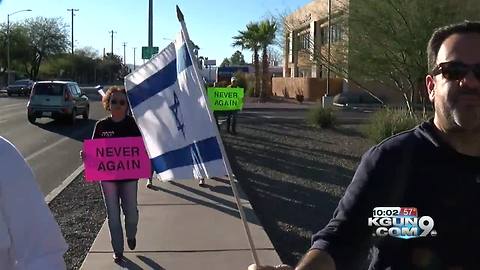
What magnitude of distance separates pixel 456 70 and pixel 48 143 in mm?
17911

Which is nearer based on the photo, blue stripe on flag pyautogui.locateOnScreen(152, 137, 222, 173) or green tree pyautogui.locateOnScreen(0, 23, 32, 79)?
blue stripe on flag pyautogui.locateOnScreen(152, 137, 222, 173)

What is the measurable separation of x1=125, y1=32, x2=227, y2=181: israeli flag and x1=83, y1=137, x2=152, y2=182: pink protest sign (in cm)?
128

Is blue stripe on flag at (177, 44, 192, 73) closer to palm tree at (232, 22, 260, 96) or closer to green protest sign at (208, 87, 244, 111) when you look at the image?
green protest sign at (208, 87, 244, 111)

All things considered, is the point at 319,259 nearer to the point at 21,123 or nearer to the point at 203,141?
the point at 203,141

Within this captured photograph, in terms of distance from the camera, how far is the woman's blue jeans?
6555 mm

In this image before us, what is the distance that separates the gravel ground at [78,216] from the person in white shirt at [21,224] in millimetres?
4437

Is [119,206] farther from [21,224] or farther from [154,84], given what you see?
[21,224]

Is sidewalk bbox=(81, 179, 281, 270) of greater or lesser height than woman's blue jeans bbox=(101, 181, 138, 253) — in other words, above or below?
below

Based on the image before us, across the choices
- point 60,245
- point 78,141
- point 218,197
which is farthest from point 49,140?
A: point 60,245

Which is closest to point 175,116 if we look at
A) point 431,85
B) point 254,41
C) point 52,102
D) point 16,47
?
point 431,85

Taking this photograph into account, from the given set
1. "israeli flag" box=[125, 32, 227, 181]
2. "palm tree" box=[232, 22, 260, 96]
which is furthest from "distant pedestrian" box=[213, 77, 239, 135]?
"palm tree" box=[232, 22, 260, 96]

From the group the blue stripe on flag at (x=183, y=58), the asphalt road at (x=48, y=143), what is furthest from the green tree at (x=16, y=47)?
the blue stripe on flag at (x=183, y=58)

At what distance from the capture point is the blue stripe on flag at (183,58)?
4129 millimetres

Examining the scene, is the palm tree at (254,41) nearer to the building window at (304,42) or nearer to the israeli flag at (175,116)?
the building window at (304,42)
